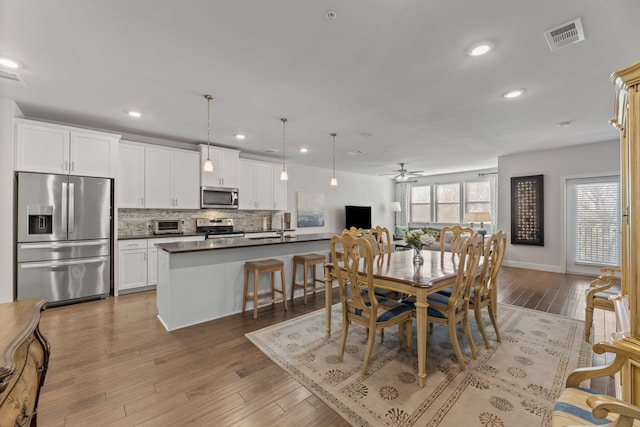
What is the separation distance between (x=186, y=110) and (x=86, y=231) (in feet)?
7.54

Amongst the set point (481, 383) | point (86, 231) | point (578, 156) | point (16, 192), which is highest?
point (578, 156)

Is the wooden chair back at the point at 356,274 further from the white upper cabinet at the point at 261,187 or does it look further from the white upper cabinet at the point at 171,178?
the white upper cabinet at the point at 261,187

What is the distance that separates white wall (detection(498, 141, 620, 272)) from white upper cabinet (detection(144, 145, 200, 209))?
22.2 feet

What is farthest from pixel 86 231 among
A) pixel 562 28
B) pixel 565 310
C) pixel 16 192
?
pixel 565 310

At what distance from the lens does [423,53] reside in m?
2.29

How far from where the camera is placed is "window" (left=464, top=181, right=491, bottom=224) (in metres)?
8.25

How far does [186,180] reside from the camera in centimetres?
507

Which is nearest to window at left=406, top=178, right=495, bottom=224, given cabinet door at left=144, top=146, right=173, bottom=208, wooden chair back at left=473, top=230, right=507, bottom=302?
wooden chair back at left=473, top=230, right=507, bottom=302

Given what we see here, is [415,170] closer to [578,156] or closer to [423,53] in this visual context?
[578,156]

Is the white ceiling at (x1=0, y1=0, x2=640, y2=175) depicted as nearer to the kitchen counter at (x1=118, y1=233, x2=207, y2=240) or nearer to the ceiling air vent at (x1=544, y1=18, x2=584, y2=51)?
the ceiling air vent at (x1=544, y1=18, x2=584, y2=51)

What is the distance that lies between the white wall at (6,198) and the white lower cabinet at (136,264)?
113 cm

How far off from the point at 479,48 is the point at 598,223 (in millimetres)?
5442

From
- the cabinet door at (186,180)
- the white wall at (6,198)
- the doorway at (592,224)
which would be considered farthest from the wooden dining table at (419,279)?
the doorway at (592,224)

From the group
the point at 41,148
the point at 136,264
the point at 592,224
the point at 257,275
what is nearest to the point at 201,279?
the point at 257,275
